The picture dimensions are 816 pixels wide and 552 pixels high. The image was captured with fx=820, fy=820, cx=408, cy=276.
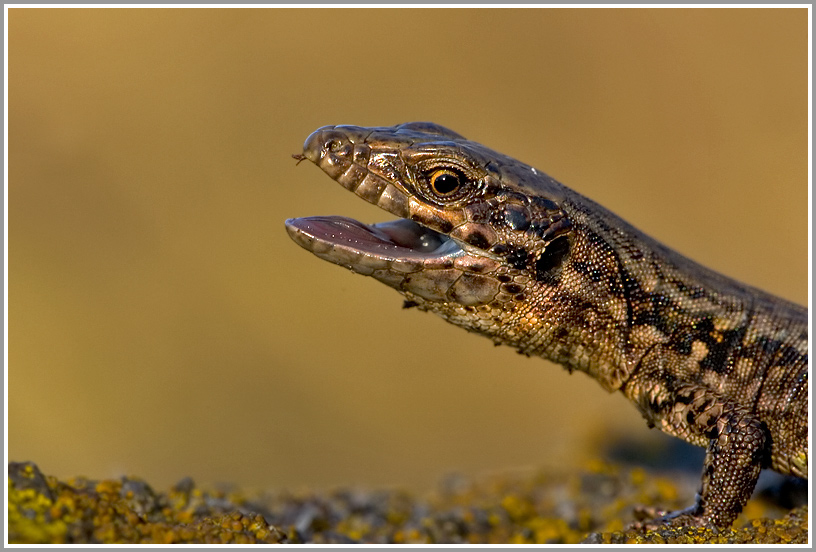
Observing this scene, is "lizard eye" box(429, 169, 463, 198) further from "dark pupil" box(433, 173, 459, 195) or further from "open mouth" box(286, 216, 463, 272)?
"open mouth" box(286, 216, 463, 272)

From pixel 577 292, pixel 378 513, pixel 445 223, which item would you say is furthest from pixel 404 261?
pixel 378 513

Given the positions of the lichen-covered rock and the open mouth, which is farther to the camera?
the open mouth

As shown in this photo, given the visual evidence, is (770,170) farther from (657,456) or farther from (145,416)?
(145,416)

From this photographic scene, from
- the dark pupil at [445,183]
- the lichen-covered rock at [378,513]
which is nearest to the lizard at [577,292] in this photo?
the dark pupil at [445,183]

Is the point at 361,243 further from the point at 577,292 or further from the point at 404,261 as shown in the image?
the point at 577,292

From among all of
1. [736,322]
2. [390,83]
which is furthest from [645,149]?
[736,322]

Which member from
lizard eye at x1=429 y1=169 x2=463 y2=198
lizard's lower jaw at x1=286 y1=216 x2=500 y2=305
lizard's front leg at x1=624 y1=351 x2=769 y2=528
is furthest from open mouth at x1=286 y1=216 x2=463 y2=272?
lizard's front leg at x1=624 y1=351 x2=769 y2=528

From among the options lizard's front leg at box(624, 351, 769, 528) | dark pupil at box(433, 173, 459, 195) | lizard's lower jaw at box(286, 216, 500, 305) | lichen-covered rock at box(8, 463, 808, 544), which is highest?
dark pupil at box(433, 173, 459, 195)

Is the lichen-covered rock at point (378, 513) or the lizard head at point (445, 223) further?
the lizard head at point (445, 223)

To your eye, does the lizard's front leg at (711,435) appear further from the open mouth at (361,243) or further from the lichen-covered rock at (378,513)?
the open mouth at (361,243)
